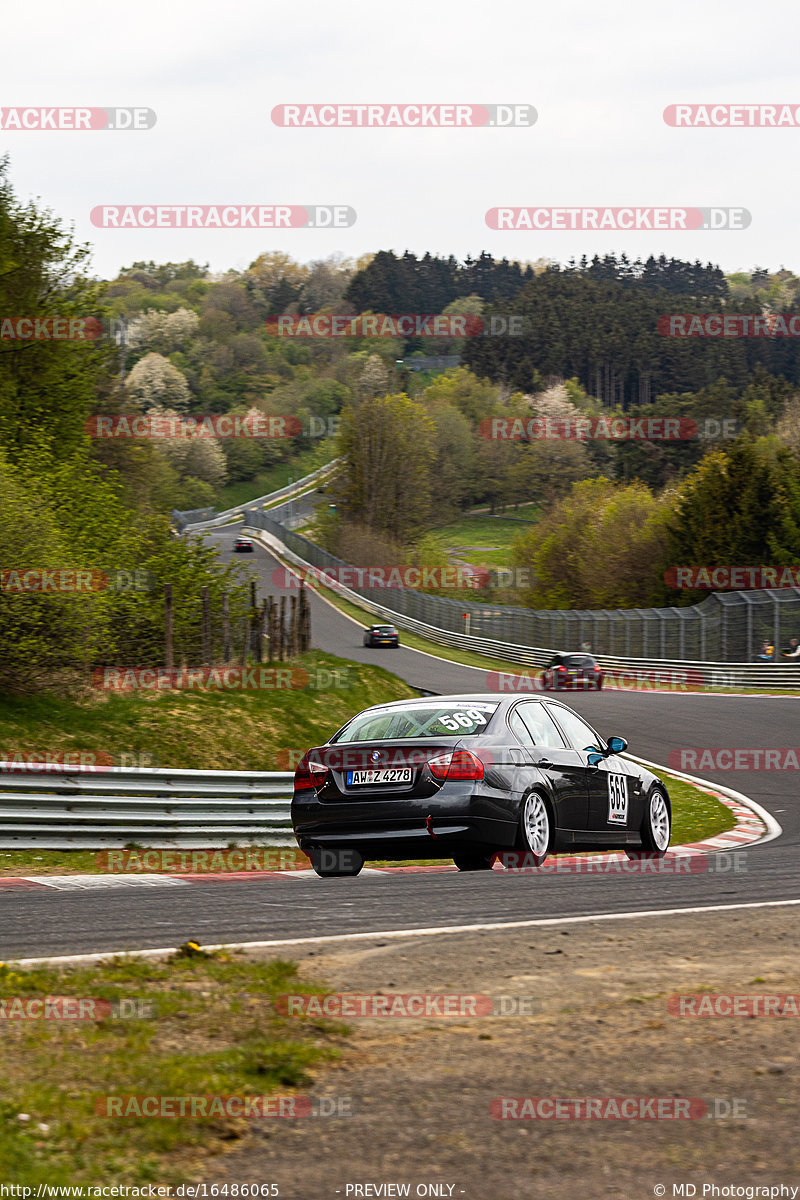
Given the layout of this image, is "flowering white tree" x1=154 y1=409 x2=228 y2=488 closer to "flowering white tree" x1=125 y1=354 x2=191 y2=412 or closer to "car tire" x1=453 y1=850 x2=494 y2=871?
"flowering white tree" x1=125 y1=354 x2=191 y2=412

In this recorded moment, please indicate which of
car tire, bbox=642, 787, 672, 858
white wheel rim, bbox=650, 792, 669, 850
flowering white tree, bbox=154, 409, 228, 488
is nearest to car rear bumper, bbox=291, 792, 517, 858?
car tire, bbox=642, 787, 672, 858

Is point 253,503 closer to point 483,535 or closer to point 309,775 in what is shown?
point 483,535

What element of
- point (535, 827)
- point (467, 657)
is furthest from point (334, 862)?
point (467, 657)

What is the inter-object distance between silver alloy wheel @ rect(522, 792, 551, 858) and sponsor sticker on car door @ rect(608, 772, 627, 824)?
1138mm

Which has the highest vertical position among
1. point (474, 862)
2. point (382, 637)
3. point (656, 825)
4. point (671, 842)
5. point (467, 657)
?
point (474, 862)

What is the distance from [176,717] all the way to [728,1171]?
571 inches

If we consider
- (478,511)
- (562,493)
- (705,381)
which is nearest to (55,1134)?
(562,493)

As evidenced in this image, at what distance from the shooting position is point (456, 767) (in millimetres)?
9641

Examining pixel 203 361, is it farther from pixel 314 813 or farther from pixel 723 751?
pixel 314 813

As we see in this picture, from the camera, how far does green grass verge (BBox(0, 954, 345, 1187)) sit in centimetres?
362

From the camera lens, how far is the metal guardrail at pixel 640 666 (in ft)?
139

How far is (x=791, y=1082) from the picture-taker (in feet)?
14.3

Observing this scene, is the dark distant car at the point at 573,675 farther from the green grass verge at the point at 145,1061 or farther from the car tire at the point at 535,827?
the green grass verge at the point at 145,1061

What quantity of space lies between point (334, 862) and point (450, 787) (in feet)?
4.30
